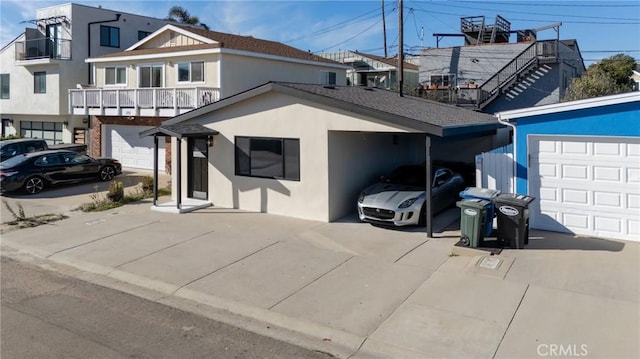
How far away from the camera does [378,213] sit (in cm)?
1130

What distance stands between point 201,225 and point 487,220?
6559 millimetres

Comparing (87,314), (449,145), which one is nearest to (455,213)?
(449,145)

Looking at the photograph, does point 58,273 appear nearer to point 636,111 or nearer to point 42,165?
point 42,165

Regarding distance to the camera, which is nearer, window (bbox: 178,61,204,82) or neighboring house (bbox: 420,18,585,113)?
window (bbox: 178,61,204,82)

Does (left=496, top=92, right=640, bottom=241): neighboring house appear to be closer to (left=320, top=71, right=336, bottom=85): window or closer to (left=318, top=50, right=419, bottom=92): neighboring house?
(left=320, top=71, right=336, bottom=85): window

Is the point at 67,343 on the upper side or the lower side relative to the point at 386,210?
lower

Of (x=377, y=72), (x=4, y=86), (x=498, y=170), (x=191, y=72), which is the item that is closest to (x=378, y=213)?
(x=498, y=170)

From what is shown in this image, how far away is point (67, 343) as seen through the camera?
223 inches

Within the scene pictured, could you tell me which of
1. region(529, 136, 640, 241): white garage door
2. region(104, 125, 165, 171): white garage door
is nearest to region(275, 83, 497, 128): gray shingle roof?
region(529, 136, 640, 241): white garage door

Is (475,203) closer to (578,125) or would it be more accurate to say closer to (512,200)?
(512,200)

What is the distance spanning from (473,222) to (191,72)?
15.9 metres

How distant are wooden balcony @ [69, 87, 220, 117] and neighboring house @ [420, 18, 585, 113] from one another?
39.9 feet

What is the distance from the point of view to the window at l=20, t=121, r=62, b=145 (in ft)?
93.9

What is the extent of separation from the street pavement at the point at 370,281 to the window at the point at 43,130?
19077 millimetres
